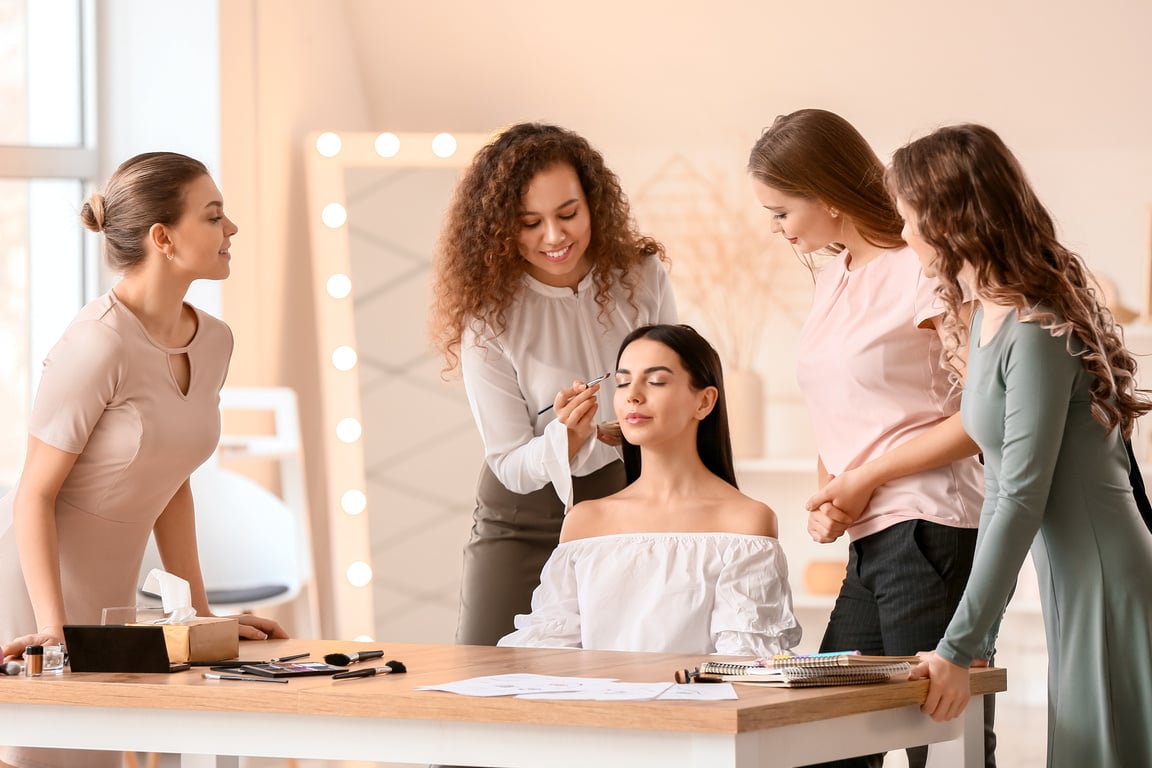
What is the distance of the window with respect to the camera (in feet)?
12.2

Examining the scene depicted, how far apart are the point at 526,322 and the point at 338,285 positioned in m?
1.82

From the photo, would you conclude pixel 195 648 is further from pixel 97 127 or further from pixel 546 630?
pixel 97 127

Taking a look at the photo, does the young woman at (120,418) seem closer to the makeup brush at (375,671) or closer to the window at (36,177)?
the makeup brush at (375,671)

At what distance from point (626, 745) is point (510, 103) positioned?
3.29 meters

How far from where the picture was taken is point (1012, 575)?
1.58 meters

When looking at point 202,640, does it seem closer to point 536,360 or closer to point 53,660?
point 53,660

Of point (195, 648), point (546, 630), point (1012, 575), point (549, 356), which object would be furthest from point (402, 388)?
point (1012, 575)

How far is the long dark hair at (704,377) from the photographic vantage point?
2.17 m

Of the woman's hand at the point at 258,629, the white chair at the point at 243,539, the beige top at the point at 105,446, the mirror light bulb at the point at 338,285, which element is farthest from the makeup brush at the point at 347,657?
the mirror light bulb at the point at 338,285

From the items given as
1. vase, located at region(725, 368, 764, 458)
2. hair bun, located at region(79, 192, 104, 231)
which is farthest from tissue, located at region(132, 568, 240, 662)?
vase, located at region(725, 368, 764, 458)

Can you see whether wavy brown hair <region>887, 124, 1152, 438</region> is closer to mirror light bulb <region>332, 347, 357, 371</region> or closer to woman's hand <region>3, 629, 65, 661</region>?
woman's hand <region>3, 629, 65, 661</region>

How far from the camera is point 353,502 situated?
404 centimetres

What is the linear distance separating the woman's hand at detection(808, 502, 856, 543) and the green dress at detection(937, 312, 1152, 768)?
0.32m

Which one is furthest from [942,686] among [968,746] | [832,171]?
[832,171]
